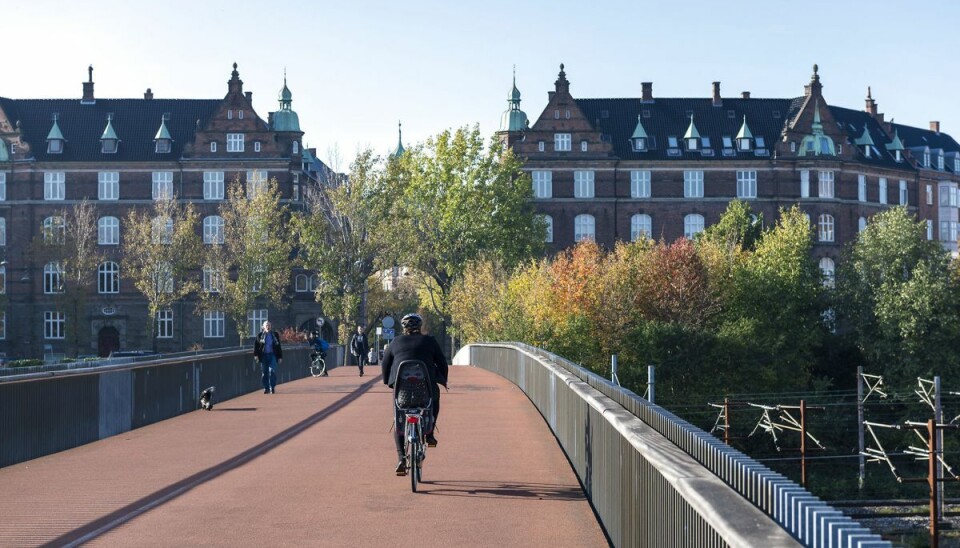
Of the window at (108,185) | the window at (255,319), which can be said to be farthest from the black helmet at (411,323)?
the window at (108,185)

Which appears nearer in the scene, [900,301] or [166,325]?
[900,301]

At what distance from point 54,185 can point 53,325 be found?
31.5ft

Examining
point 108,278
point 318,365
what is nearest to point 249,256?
point 108,278

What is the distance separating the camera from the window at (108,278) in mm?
90375

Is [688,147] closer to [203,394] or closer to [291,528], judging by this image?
[203,394]

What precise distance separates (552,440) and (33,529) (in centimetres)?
916

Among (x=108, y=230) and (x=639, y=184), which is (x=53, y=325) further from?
(x=639, y=184)

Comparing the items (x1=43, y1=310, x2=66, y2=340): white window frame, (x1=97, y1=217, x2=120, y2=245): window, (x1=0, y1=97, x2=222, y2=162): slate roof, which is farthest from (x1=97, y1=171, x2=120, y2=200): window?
(x1=43, y1=310, x2=66, y2=340): white window frame

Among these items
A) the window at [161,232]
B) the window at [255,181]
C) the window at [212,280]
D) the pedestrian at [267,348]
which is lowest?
the pedestrian at [267,348]

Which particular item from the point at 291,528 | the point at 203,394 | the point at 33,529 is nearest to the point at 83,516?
the point at 33,529

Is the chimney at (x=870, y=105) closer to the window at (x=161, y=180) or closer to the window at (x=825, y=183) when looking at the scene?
the window at (x=825, y=183)

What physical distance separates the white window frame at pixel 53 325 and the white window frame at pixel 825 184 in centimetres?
5315

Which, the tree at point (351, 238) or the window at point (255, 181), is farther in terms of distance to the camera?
the window at point (255, 181)

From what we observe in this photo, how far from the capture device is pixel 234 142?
292 ft
